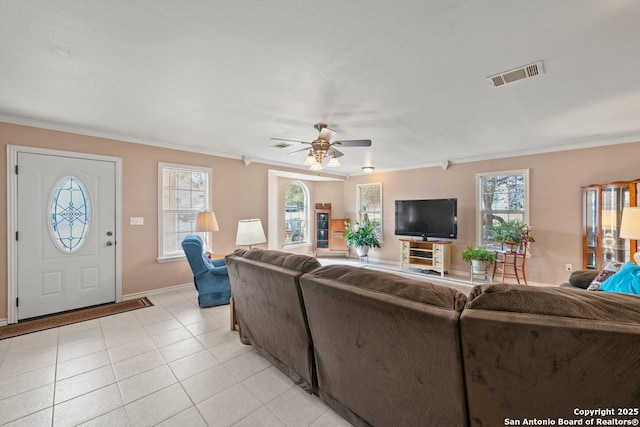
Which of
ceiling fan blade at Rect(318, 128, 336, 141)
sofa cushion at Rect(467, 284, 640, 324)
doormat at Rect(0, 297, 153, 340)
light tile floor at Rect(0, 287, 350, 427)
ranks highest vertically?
ceiling fan blade at Rect(318, 128, 336, 141)

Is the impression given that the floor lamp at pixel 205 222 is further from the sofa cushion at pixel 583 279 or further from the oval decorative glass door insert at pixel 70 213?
the sofa cushion at pixel 583 279

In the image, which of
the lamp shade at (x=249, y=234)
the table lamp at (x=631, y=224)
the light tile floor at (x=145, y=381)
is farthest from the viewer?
the lamp shade at (x=249, y=234)

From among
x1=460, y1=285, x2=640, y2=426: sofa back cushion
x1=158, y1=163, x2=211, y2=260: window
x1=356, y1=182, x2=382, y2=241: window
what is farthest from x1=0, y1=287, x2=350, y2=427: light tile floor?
x1=356, y1=182, x2=382, y2=241: window

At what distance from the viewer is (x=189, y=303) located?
3.68 meters

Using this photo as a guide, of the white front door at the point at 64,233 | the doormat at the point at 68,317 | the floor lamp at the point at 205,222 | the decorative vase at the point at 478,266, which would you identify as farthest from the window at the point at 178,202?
the decorative vase at the point at 478,266

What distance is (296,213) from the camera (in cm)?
742

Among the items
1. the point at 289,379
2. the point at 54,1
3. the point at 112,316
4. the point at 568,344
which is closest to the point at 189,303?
the point at 112,316

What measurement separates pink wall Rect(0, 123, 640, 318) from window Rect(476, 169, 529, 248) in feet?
0.40

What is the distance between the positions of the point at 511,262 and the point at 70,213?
6.97m

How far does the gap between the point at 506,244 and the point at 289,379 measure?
4708 mm

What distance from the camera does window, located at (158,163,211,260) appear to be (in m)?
4.18

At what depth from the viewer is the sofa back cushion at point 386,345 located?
3.63 feet

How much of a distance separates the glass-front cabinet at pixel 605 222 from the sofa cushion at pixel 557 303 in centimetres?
392

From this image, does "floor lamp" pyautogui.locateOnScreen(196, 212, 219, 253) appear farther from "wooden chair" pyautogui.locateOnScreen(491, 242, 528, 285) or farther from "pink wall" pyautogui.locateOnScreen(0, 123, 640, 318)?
"wooden chair" pyautogui.locateOnScreen(491, 242, 528, 285)
